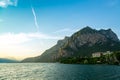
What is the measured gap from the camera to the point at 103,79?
10631 cm

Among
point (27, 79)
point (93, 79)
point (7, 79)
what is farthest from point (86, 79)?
point (7, 79)

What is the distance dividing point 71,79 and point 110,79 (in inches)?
781

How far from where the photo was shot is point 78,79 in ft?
346

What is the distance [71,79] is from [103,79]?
52.9ft

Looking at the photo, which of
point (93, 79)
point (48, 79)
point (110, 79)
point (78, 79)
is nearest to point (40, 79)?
point (48, 79)

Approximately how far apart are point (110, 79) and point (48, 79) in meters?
31.4

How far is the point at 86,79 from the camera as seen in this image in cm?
10569

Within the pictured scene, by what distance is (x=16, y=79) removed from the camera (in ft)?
347

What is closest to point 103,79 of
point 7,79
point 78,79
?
point 78,79

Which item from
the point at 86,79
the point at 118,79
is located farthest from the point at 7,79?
the point at 118,79

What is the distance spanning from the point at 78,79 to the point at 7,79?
35.2 meters

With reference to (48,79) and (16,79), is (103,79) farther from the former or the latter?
(16,79)

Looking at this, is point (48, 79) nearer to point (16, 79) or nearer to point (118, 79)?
point (16, 79)

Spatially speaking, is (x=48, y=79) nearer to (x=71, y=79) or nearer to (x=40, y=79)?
(x=40, y=79)
